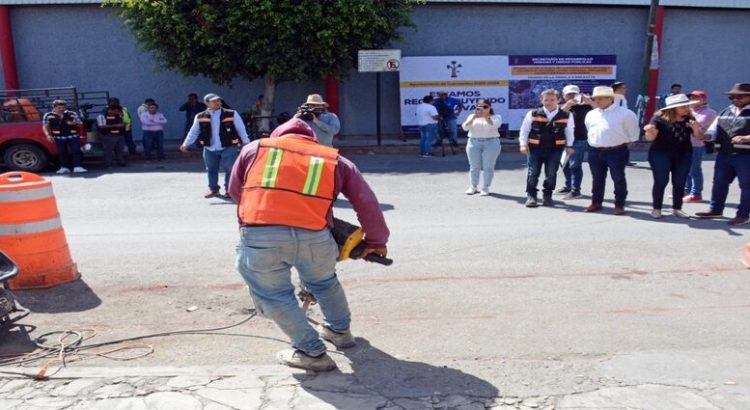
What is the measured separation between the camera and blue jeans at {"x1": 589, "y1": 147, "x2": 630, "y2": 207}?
29.1ft

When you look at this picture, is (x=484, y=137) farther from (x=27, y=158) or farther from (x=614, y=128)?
(x=27, y=158)

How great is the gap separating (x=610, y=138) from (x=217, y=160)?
5949mm

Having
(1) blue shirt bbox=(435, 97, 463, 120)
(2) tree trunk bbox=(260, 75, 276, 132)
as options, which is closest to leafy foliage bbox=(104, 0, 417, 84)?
(2) tree trunk bbox=(260, 75, 276, 132)

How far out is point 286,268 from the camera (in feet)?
13.5

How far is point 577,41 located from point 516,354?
1782cm

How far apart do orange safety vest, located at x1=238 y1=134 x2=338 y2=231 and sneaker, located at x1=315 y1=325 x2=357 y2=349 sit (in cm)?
94

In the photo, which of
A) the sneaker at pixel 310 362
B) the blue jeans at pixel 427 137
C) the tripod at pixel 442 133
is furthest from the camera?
the tripod at pixel 442 133

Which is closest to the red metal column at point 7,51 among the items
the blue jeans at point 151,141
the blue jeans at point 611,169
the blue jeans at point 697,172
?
the blue jeans at point 151,141

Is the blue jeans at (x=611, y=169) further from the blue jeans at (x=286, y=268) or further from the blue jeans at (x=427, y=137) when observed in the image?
the blue jeans at (x=427, y=137)

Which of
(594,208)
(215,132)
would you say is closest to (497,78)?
(594,208)

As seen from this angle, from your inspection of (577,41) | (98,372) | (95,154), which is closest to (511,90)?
(577,41)

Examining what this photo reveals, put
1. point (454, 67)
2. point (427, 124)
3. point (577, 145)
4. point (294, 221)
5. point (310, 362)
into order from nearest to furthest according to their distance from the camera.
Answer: point (294, 221) < point (310, 362) < point (577, 145) < point (427, 124) < point (454, 67)

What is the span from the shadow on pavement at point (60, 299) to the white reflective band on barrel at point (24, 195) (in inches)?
31.3

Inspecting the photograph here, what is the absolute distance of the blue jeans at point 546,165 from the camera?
9.74 metres
